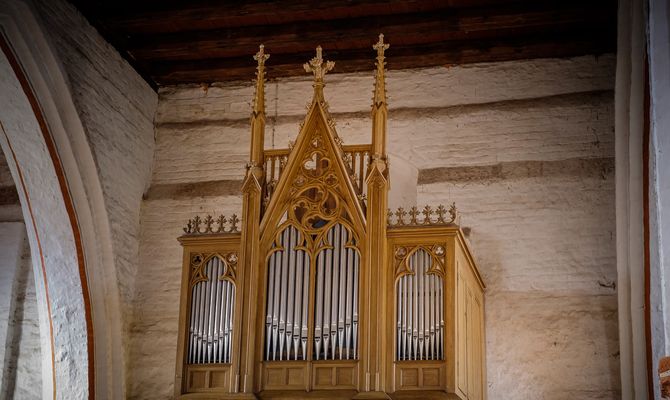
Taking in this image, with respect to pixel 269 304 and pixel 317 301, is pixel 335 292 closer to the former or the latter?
pixel 317 301

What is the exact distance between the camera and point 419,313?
27.8 ft

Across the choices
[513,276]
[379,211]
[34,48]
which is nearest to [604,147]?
[513,276]

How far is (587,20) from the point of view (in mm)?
10375

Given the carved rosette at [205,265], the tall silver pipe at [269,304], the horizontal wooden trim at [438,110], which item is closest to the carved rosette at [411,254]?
the tall silver pipe at [269,304]

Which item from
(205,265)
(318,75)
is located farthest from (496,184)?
(205,265)

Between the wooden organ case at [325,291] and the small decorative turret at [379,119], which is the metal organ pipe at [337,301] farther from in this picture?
the small decorative turret at [379,119]

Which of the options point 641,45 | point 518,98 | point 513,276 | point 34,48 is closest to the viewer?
point 641,45

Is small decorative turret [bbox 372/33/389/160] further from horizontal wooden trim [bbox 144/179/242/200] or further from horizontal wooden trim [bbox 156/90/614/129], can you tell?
horizontal wooden trim [bbox 144/179/242/200]

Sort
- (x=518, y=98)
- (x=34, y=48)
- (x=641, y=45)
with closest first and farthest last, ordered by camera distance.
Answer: (x=641, y=45) < (x=34, y=48) < (x=518, y=98)

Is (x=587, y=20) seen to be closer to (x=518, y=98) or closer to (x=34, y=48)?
(x=518, y=98)

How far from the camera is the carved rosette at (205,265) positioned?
901 centimetres

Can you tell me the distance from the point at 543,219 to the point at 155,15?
178 inches

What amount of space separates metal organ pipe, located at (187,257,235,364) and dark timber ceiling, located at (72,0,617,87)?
2883 mm

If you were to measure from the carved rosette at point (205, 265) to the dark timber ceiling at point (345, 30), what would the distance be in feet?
9.03
